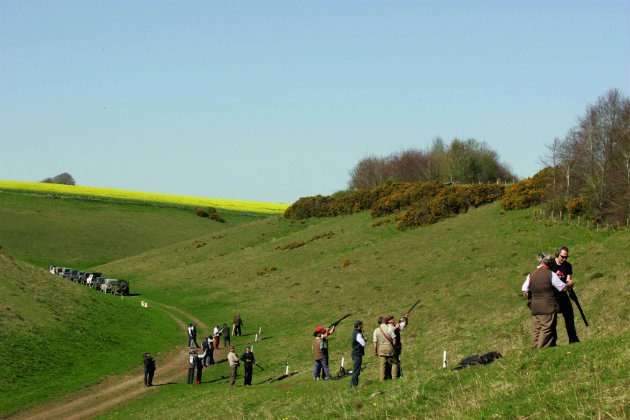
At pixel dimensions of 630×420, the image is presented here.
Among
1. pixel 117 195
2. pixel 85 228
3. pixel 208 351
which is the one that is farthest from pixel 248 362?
pixel 117 195

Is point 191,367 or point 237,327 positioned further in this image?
point 237,327

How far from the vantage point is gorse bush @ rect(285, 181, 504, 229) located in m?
78.6

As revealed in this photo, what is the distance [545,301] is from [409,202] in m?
71.6

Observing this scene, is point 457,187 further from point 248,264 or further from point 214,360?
point 214,360

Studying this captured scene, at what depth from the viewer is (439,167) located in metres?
124

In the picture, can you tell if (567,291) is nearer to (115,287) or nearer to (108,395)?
(108,395)

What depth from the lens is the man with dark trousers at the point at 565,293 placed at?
50.3 ft

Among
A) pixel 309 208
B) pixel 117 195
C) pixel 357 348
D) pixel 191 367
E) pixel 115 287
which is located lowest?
pixel 191 367

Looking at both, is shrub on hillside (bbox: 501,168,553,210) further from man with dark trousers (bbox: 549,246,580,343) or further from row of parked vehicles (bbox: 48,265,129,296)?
man with dark trousers (bbox: 549,246,580,343)

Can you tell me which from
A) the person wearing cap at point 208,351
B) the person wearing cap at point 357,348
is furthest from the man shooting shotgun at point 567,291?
the person wearing cap at point 208,351

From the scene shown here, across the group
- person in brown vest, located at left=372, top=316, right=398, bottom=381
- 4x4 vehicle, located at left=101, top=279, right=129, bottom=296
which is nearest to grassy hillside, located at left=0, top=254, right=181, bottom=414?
4x4 vehicle, located at left=101, top=279, right=129, bottom=296

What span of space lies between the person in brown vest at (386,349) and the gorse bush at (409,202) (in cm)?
5902

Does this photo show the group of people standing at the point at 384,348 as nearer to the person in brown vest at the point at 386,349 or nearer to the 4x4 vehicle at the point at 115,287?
the person in brown vest at the point at 386,349

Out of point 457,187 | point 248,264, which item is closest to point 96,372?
point 248,264
